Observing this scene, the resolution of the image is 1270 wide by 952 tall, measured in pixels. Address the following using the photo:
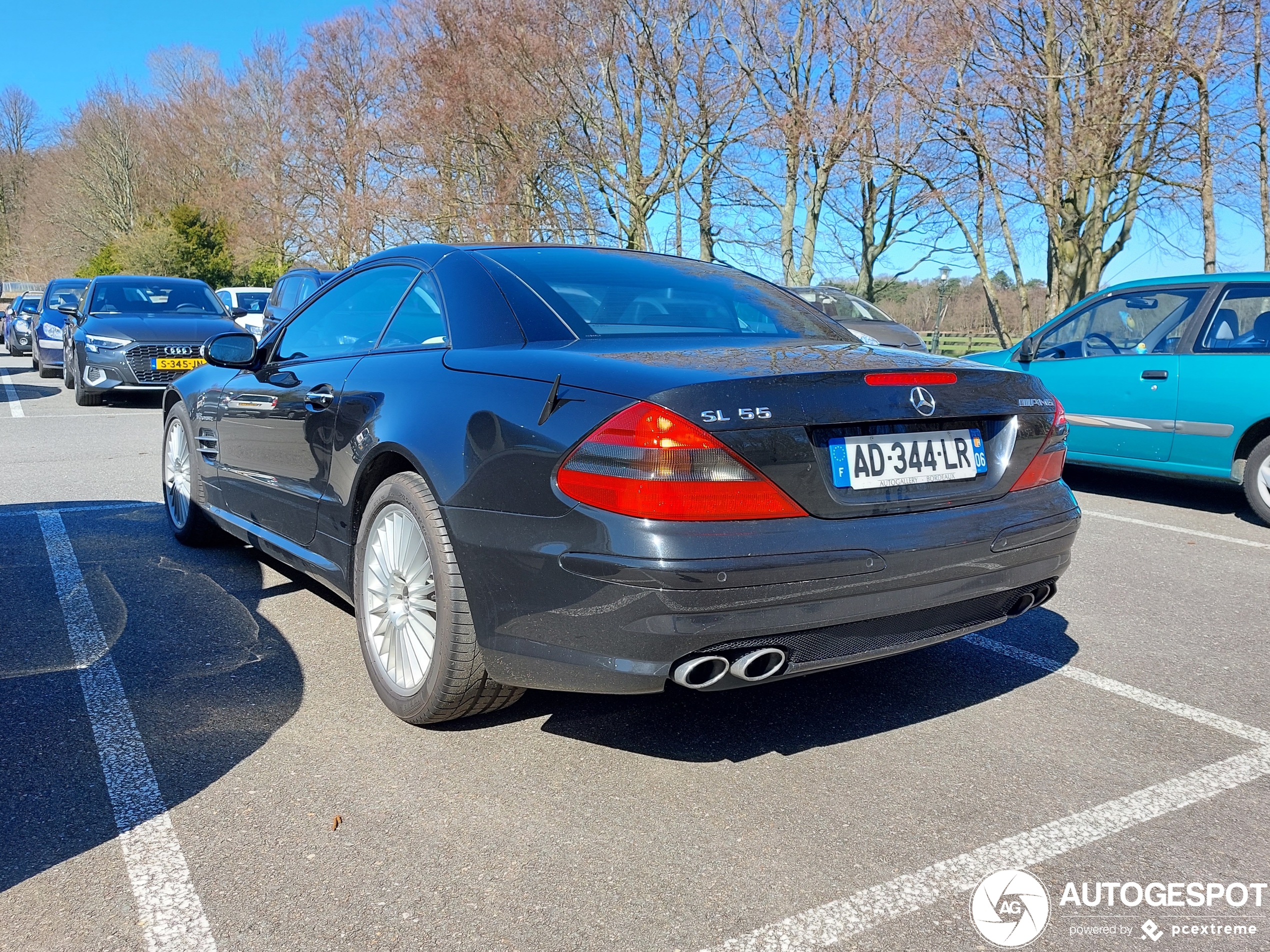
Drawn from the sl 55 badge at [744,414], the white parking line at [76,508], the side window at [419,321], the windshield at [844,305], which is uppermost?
the windshield at [844,305]

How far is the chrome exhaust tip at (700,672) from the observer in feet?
7.77

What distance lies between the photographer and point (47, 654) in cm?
356

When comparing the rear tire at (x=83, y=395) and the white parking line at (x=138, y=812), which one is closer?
the white parking line at (x=138, y=812)

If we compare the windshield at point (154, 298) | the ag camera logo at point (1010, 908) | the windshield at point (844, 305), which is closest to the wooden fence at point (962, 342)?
the windshield at point (844, 305)

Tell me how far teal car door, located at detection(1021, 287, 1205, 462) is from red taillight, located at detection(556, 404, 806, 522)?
5.54 m

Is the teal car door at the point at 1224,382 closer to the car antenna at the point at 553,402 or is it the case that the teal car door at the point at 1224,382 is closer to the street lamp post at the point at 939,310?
the car antenna at the point at 553,402

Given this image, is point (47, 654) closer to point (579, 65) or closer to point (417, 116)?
point (579, 65)

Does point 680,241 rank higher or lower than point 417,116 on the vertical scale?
lower

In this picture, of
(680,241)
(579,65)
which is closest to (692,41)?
(579,65)

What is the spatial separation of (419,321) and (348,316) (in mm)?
677

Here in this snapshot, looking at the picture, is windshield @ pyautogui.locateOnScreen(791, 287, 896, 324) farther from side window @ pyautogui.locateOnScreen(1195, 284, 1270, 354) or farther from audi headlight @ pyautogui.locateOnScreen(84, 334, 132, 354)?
audi headlight @ pyautogui.locateOnScreen(84, 334, 132, 354)

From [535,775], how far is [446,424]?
98cm

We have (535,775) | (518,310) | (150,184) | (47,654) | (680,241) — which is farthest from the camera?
(150,184)

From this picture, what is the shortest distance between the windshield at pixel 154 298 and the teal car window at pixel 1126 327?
1035 centimetres
